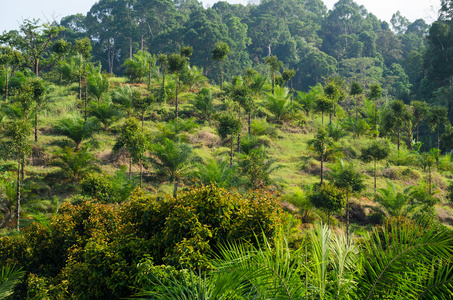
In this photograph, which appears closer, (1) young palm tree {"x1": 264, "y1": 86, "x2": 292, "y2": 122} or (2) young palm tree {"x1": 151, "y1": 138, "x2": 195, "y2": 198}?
(2) young palm tree {"x1": 151, "y1": 138, "x2": 195, "y2": 198}

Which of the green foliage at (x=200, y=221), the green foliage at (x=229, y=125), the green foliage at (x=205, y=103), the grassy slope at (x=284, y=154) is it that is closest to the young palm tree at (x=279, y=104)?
the grassy slope at (x=284, y=154)

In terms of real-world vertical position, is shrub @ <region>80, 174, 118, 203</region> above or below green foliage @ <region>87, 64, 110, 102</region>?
below

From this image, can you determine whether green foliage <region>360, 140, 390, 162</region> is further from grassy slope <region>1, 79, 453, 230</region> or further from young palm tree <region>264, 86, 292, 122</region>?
young palm tree <region>264, 86, 292, 122</region>

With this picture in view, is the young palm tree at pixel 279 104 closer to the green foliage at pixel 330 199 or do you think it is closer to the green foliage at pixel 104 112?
the green foliage at pixel 104 112

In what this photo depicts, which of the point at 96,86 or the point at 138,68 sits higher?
the point at 138,68

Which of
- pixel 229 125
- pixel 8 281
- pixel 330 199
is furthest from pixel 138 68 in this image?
pixel 8 281

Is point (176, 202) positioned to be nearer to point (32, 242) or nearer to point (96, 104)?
point (32, 242)

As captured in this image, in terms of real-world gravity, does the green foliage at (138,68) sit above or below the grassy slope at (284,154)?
above

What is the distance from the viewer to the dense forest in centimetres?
364

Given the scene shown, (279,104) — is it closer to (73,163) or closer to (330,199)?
(330,199)

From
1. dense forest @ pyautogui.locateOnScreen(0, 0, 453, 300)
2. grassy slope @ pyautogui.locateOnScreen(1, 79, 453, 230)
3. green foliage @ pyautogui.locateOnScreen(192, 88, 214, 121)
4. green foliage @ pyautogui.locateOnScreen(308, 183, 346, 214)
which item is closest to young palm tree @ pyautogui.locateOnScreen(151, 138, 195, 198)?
dense forest @ pyautogui.locateOnScreen(0, 0, 453, 300)

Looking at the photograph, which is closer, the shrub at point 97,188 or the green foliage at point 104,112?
the shrub at point 97,188

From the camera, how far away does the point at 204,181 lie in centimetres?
1384

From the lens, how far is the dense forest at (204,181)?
3.64 m
